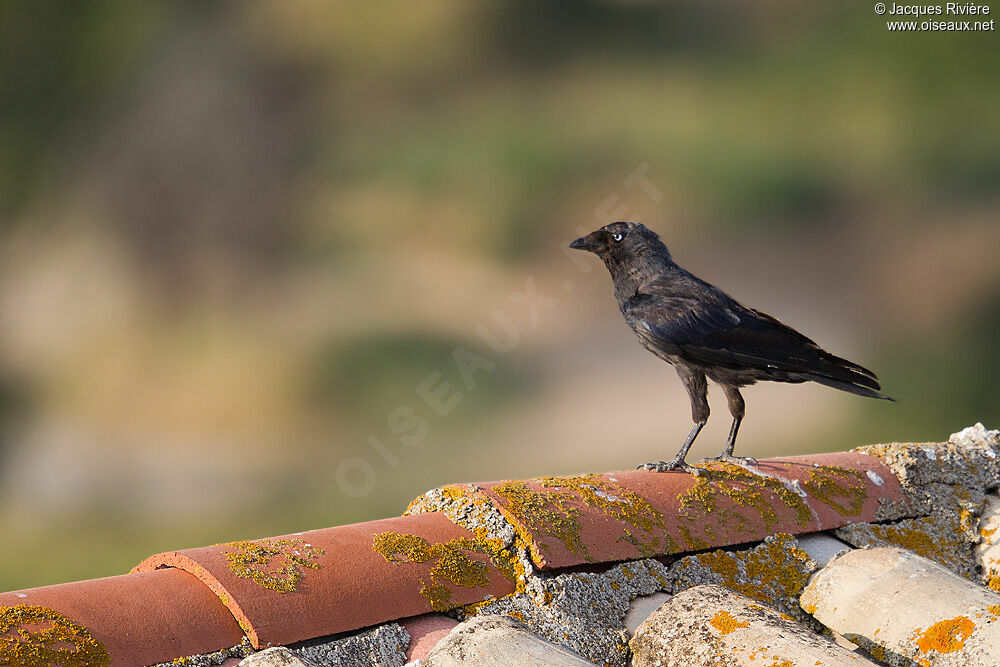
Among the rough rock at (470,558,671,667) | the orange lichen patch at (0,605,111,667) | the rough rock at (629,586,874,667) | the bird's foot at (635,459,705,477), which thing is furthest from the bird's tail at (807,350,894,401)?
the orange lichen patch at (0,605,111,667)

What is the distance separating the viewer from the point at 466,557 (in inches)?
69.1

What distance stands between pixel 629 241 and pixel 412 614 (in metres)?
1.48

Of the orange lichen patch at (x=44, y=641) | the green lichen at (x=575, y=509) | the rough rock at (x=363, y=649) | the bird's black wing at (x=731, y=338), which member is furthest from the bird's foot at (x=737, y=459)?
the orange lichen patch at (x=44, y=641)

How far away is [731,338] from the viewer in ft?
8.71

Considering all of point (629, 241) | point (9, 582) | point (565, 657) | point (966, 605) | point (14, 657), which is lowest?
point (9, 582)

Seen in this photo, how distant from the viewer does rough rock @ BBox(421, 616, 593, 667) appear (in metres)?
1.31

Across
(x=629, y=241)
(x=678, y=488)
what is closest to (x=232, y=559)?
(x=678, y=488)

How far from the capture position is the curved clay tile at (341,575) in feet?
4.86

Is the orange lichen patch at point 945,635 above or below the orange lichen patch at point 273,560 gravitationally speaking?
below

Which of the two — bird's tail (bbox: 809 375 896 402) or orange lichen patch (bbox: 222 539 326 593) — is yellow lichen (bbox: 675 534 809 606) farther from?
orange lichen patch (bbox: 222 539 326 593)

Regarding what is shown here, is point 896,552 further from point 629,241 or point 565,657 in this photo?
point 629,241

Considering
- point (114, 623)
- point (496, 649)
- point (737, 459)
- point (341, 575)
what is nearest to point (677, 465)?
point (737, 459)

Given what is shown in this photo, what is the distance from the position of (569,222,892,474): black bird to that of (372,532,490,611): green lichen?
0.92 m

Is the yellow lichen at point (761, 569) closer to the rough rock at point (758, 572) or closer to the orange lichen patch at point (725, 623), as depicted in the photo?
the rough rock at point (758, 572)
